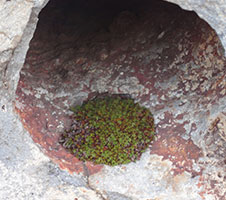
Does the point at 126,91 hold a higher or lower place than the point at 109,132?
higher

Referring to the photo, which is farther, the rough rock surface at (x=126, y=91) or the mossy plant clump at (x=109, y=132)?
the mossy plant clump at (x=109, y=132)

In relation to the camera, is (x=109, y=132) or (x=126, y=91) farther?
(x=126, y=91)

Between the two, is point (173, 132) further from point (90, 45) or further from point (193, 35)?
point (90, 45)

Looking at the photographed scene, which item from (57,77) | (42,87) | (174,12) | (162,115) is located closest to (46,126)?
(42,87)

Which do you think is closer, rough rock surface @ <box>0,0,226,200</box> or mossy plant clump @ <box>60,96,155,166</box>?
rough rock surface @ <box>0,0,226,200</box>
